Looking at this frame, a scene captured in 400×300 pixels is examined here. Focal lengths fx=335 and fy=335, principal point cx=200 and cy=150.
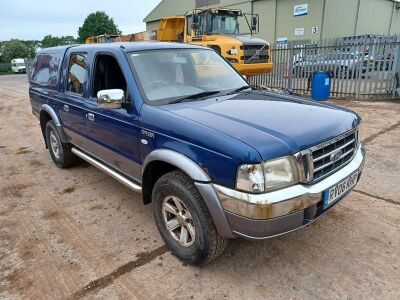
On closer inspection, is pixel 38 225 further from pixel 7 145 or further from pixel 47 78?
pixel 7 145

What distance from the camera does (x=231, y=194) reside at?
2307 mm

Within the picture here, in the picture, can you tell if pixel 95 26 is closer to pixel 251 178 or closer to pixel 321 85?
pixel 321 85

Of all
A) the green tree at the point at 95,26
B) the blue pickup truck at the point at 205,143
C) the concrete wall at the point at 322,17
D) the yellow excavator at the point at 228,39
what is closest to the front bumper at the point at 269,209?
the blue pickup truck at the point at 205,143

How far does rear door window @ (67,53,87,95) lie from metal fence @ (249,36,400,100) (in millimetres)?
8813

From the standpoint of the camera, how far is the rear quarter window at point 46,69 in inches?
190

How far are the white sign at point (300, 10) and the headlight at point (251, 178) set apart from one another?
29.7 m

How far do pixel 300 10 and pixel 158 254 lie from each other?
29826 mm

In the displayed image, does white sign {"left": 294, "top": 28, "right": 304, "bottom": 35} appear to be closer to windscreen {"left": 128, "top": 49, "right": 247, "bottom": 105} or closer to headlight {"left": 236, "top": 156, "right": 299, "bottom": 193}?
windscreen {"left": 128, "top": 49, "right": 247, "bottom": 105}

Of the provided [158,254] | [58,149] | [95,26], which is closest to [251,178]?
[158,254]

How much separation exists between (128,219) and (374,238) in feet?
8.20

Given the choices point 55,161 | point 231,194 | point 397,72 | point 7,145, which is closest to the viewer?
point 231,194

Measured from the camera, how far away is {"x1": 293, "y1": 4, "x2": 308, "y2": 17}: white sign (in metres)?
28.1

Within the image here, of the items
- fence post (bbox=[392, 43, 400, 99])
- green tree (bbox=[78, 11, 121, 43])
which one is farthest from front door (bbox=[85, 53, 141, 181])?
green tree (bbox=[78, 11, 121, 43])

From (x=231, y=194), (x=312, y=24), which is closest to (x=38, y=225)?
(x=231, y=194)
